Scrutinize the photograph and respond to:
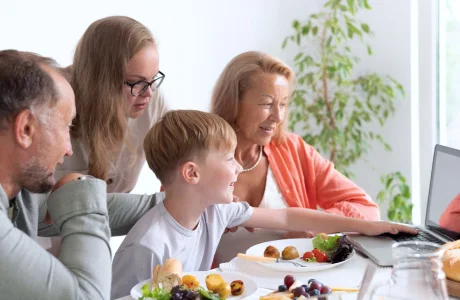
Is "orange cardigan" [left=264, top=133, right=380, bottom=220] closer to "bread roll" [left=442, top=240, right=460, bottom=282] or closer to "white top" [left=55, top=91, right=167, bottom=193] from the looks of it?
"white top" [left=55, top=91, right=167, bottom=193]

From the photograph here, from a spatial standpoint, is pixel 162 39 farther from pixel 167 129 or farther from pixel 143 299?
pixel 143 299

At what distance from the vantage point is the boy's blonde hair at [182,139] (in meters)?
1.93

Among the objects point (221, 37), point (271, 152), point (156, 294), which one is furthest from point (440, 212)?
point (221, 37)

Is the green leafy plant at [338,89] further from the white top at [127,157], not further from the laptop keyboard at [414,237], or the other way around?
the laptop keyboard at [414,237]

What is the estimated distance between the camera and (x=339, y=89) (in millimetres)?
3998

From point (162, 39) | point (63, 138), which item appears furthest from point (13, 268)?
point (162, 39)

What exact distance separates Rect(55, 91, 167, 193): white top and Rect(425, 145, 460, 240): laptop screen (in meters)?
0.96

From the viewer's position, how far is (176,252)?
184 centimetres

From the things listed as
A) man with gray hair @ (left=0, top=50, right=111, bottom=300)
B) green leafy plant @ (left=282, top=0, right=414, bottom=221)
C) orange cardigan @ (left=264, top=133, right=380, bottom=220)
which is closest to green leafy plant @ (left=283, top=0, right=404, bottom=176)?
green leafy plant @ (left=282, top=0, right=414, bottom=221)

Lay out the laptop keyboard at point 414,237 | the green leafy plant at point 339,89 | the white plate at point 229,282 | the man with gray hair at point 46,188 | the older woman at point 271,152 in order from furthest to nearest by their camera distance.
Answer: the green leafy plant at point 339,89 → the older woman at point 271,152 → the laptop keyboard at point 414,237 → the white plate at point 229,282 → the man with gray hair at point 46,188

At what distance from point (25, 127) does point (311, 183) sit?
4.52ft

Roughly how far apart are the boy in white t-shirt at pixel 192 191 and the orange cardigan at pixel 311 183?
1.16 feet

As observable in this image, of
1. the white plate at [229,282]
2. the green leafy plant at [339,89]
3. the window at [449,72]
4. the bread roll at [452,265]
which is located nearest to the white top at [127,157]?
the white plate at [229,282]

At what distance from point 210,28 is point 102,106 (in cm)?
203
